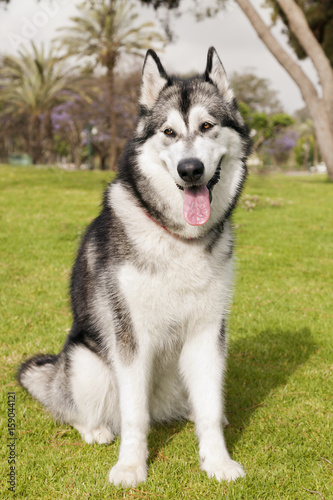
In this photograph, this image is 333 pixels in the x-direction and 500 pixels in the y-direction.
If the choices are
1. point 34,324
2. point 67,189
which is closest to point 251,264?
point 34,324

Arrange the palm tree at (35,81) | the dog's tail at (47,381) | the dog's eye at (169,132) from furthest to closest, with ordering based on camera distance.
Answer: the palm tree at (35,81)
the dog's tail at (47,381)
the dog's eye at (169,132)

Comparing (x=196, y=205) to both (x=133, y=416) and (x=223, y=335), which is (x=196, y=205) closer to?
(x=223, y=335)

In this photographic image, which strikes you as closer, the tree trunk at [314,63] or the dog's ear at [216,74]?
the dog's ear at [216,74]

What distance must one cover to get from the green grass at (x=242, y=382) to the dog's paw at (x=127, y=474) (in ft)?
0.13

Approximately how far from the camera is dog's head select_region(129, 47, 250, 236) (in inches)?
110

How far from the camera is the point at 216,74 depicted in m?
3.12

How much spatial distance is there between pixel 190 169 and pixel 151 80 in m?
0.76

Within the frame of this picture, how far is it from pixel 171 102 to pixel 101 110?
1555 inches

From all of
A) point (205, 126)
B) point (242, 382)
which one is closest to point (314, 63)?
point (242, 382)

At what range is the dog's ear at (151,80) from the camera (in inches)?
120

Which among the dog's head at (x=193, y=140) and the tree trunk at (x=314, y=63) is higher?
the tree trunk at (x=314, y=63)

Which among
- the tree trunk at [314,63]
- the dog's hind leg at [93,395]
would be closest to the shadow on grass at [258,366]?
the dog's hind leg at [93,395]

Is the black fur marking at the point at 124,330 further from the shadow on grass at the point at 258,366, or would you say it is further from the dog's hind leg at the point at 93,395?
the shadow on grass at the point at 258,366

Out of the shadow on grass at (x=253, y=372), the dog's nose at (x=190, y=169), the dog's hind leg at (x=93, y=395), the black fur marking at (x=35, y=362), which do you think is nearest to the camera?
the dog's nose at (x=190, y=169)
